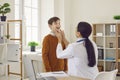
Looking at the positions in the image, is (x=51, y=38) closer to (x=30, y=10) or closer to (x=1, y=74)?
(x=1, y=74)

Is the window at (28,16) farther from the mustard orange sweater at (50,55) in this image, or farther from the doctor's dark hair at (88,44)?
the doctor's dark hair at (88,44)

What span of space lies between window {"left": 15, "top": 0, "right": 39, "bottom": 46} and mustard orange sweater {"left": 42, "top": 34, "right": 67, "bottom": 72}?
2280mm

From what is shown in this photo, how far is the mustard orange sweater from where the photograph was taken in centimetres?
292

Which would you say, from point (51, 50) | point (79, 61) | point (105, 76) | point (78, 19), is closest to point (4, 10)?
point (51, 50)

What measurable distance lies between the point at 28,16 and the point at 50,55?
2.82 metres

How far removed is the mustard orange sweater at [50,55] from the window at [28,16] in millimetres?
2280

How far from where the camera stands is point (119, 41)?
5984 millimetres

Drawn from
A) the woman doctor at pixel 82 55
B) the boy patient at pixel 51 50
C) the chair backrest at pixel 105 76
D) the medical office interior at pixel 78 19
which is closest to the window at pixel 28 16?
the medical office interior at pixel 78 19

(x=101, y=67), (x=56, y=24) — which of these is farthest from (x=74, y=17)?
(x=56, y=24)

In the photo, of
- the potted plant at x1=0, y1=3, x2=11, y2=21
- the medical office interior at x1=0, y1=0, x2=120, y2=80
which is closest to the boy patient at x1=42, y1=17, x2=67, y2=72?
the potted plant at x1=0, y1=3, x2=11, y2=21

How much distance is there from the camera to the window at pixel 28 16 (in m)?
5.23

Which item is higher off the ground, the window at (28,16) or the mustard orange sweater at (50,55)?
the window at (28,16)

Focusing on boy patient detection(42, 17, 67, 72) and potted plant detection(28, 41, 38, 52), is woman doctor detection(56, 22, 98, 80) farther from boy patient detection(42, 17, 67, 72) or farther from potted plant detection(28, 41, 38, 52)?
potted plant detection(28, 41, 38, 52)

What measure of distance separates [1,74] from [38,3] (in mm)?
2514
